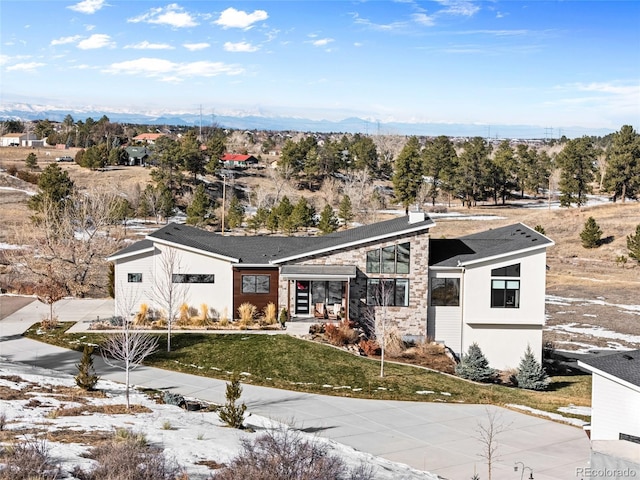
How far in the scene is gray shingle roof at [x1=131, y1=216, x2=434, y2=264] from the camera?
92.4ft

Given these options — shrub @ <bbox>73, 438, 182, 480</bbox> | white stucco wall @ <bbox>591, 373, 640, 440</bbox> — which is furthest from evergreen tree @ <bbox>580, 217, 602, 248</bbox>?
shrub @ <bbox>73, 438, 182, 480</bbox>

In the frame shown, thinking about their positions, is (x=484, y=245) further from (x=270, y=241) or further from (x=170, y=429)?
(x=170, y=429)

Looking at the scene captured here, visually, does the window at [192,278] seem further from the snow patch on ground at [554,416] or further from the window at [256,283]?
the snow patch on ground at [554,416]

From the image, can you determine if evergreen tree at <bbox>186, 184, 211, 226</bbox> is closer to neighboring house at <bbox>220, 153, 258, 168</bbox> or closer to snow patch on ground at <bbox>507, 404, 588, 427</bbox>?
neighboring house at <bbox>220, 153, 258, 168</bbox>

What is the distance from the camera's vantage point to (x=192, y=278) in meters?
28.5

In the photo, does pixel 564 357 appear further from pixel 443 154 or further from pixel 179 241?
pixel 443 154

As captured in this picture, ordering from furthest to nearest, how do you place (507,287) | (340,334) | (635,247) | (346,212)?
1. (346,212)
2. (635,247)
3. (507,287)
4. (340,334)

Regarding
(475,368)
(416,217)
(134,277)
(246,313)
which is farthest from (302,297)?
(475,368)

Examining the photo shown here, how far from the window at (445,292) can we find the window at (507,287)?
149cm

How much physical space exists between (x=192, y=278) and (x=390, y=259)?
8.19 meters

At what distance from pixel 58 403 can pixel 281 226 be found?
41817mm

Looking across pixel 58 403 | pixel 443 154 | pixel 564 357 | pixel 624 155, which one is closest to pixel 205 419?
pixel 58 403

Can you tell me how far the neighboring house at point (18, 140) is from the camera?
119294mm

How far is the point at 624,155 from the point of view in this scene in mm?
73938
